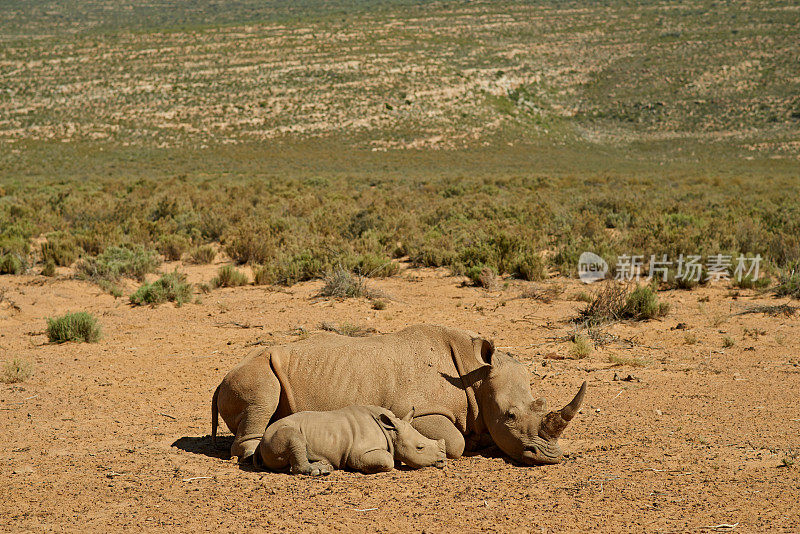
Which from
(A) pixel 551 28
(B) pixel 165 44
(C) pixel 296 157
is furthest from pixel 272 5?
(C) pixel 296 157

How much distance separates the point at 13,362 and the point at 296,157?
45.6 metres

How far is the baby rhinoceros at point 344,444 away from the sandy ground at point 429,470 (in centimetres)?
12

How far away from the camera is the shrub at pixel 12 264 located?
14.1 meters

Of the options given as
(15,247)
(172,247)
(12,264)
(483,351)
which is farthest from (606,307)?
(15,247)

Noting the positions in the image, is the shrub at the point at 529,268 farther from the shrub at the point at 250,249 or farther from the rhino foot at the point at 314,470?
the rhino foot at the point at 314,470

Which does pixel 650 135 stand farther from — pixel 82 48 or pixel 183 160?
pixel 82 48

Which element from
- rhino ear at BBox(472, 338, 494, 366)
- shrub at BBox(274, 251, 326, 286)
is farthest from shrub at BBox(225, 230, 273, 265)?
rhino ear at BBox(472, 338, 494, 366)

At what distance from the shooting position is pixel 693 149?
192 feet

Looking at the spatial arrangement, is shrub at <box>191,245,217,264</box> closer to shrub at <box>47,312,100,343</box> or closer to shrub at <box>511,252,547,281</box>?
shrub at <box>47,312,100,343</box>

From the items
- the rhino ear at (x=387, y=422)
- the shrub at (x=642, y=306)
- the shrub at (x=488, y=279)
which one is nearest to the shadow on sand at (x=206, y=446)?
the rhino ear at (x=387, y=422)

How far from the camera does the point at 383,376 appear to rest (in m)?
5.68

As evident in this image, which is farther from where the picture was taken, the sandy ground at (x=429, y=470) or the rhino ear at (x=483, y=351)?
the rhino ear at (x=483, y=351)

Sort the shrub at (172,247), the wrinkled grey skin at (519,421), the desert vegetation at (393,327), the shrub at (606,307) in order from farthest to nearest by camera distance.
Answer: the shrub at (172,247)
the shrub at (606,307)
the wrinkled grey skin at (519,421)
the desert vegetation at (393,327)

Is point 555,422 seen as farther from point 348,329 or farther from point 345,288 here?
point 345,288
